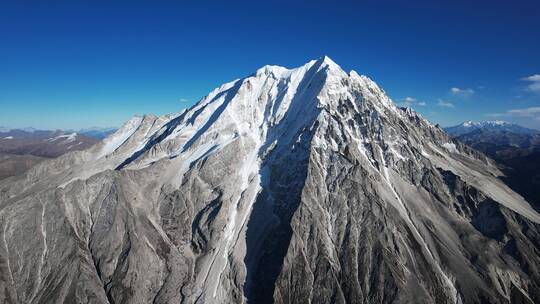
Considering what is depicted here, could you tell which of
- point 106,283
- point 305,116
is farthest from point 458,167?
point 106,283

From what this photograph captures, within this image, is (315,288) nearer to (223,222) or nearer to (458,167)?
(223,222)

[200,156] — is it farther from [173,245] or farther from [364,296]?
[364,296]

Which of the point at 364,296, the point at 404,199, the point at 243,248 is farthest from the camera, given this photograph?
the point at 404,199

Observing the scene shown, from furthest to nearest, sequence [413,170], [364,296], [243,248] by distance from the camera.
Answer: [413,170] → [243,248] → [364,296]

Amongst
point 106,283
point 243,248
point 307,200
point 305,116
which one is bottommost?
point 106,283

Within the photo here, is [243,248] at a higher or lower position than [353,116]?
lower

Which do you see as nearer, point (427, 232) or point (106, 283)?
point (106, 283)
